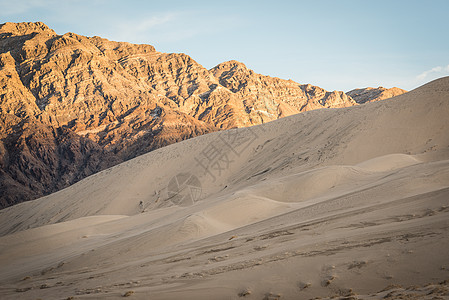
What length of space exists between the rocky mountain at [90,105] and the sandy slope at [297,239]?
121 feet

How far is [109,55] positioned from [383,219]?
80699 mm

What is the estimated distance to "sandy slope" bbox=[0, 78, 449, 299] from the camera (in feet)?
16.0

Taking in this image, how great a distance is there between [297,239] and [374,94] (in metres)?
110

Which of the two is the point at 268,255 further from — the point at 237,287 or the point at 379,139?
the point at 379,139

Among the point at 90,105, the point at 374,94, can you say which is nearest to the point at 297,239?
the point at 90,105

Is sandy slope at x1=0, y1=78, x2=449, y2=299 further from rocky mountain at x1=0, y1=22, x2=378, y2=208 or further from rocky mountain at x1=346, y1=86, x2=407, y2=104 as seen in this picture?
rocky mountain at x1=346, y1=86, x2=407, y2=104

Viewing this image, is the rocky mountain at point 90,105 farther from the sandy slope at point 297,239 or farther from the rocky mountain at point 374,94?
the sandy slope at point 297,239

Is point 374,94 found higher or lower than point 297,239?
higher

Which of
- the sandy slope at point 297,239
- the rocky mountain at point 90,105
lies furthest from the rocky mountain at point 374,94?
the sandy slope at point 297,239

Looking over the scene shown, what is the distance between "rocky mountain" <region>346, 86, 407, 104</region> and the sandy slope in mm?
81518

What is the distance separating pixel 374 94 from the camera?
4146 inches

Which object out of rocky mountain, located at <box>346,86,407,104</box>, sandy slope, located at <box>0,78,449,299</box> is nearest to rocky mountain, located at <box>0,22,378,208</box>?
rocky mountain, located at <box>346,86,407,104</box>

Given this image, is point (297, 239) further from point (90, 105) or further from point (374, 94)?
point (374, 94)

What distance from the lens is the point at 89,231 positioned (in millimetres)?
16141
